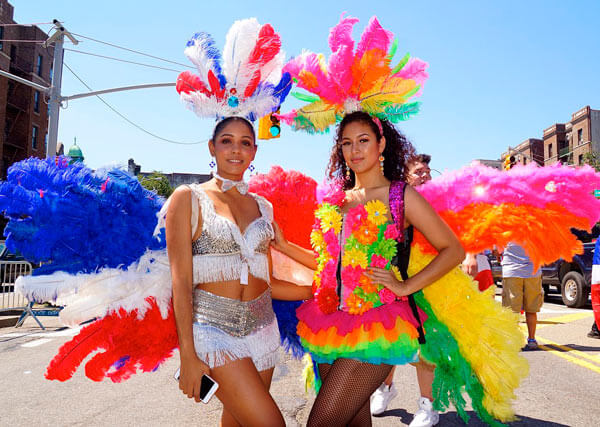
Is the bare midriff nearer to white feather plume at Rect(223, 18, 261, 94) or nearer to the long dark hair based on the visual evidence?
the long dark hair

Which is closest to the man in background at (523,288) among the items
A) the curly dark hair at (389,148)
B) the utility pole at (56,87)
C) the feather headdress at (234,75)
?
the curly dark hair at (389,148)

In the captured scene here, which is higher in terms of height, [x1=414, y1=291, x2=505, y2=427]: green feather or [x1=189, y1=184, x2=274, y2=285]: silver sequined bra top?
[x1=189, y1=184, x2=274, y2=285]: silver sequined bra top

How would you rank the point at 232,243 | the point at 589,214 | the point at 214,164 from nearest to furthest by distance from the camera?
the point at 232,243, the point at 214,164, the point at 589,214

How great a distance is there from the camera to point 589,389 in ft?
15.2

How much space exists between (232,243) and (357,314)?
70 centimetres

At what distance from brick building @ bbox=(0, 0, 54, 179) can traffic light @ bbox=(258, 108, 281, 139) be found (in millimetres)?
33292

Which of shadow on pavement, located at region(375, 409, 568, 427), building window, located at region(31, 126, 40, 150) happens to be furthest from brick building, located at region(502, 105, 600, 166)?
building window, located at region(31, 126, 40, 150)

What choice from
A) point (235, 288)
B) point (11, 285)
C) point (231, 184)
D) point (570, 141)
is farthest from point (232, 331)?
point (570, 141)

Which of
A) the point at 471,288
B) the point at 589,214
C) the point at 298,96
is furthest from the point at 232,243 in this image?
the point at 589,214

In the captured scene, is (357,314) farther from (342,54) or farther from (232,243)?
(342,54)

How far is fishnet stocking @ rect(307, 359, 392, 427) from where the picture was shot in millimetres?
2066

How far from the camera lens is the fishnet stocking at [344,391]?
6.78 feet

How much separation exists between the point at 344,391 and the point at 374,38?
1.80m

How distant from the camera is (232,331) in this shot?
2188 mm
